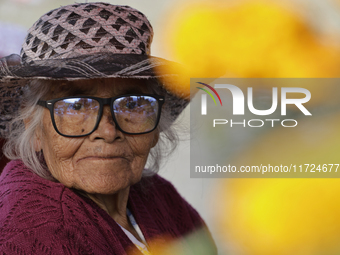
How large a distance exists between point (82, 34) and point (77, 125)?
0.29 m

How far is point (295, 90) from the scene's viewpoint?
9.58 ft

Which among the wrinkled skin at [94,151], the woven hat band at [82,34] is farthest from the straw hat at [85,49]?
the wrinkled skin at [94,151]

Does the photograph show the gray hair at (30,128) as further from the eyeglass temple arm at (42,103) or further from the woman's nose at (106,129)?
the woman's nose at (106,129)

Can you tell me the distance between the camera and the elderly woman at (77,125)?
3.24 feet

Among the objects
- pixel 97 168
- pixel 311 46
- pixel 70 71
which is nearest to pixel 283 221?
pixel 311 46

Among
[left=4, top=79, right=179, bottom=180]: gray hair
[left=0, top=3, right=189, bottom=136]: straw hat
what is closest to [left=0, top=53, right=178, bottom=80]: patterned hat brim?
[left=0, top=3, right=189, bottom=136]: straw hat

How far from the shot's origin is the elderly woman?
0.99m

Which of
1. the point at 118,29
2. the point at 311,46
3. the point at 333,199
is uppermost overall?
the point at 311,46

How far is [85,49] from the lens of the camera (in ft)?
3.51

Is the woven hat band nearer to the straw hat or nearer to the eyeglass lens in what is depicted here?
the straw hat

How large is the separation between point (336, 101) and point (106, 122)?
255cm

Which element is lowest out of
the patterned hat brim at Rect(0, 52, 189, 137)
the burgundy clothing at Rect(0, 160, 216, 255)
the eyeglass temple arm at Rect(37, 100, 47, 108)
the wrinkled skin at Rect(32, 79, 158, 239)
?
the burgundy clothing at Rect(0, 160, 216, 255)

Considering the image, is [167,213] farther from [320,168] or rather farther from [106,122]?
[320,168]

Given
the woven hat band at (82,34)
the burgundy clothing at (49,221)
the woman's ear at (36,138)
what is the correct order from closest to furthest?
the burgundy clothing at (49,221), the woven hat band at (82,34), the woman's ear at (36,138)
